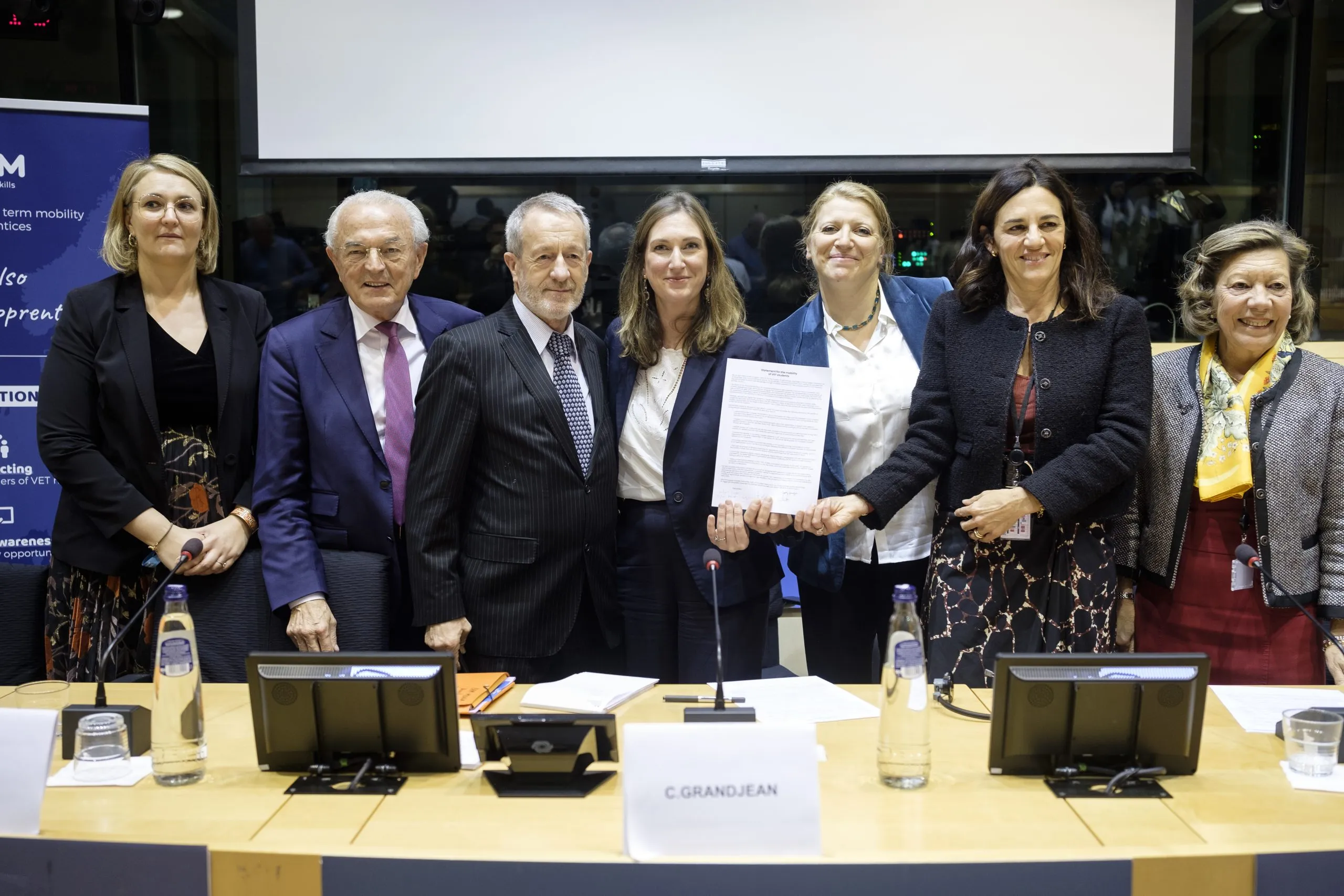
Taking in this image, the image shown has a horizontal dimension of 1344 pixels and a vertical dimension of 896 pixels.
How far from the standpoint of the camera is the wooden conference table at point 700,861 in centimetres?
147

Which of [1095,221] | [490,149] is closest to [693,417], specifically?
[490,149]

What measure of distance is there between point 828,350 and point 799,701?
3.92 feet

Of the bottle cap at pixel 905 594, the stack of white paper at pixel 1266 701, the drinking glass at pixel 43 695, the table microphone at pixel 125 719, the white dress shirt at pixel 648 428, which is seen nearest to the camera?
the bottle cap at pixel 905 594

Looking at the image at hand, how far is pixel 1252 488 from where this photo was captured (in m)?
2.66

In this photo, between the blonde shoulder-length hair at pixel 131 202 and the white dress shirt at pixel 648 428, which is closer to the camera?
the white dress shirt at pixel 648 428

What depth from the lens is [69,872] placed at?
5.15 ft

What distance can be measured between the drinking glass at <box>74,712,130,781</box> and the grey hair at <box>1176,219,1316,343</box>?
8.75ft

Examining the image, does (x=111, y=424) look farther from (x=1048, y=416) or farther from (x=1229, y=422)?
(x=1229, y=422)

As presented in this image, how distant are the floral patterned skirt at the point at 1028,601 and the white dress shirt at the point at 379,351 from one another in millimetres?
1541

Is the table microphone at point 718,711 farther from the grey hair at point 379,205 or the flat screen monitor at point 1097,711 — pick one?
the grey hair at point 379,205

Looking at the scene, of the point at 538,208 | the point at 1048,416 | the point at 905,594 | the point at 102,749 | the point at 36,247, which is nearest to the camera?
the point at 905,594

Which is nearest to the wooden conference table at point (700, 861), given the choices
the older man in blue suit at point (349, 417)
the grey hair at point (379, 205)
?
the older man in blue suit at point (349, 417)

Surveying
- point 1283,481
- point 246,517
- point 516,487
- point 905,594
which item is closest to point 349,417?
point 246,517

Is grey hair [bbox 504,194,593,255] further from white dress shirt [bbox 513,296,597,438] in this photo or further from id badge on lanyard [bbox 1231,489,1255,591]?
id badge on lanyard [bbox 1231,489,1255,591]
